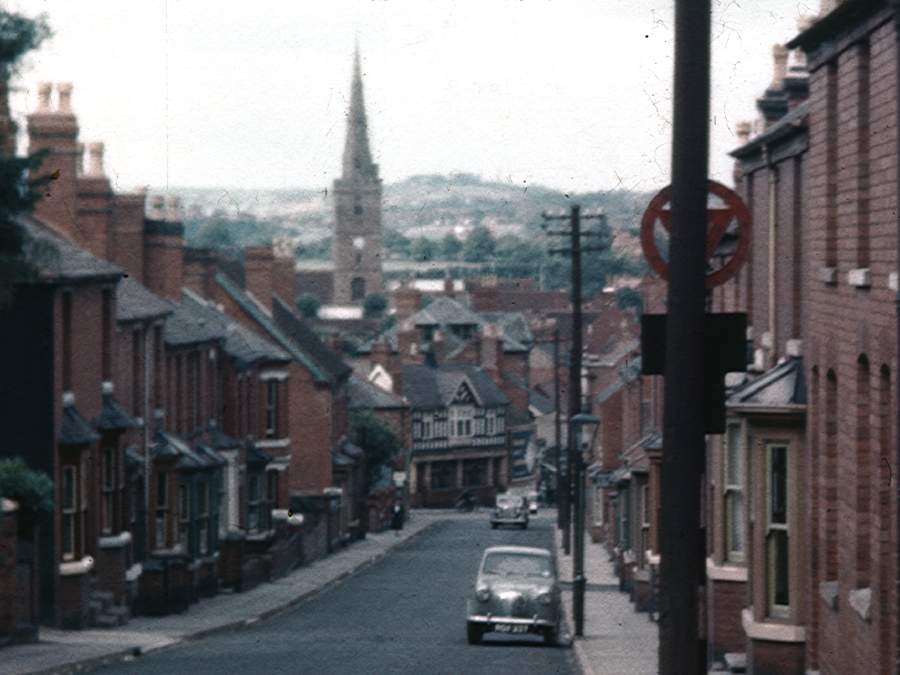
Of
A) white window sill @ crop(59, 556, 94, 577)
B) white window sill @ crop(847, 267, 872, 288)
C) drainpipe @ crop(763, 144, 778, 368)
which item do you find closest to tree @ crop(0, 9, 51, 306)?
white window sill @ crop(59, 556, 94, 577)

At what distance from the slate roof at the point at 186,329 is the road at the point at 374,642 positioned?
754 cm

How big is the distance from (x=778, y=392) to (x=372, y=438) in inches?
3170

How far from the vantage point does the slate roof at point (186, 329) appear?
183ft

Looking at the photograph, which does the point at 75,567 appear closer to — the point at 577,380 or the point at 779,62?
the point at 577,380

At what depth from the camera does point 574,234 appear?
56.2 m

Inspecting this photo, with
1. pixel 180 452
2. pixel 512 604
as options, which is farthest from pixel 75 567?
pixel 180 452

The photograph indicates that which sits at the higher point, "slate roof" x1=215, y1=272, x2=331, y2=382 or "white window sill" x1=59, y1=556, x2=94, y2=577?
"slate roof" x1=215, y1=272, x2=331, y2=382

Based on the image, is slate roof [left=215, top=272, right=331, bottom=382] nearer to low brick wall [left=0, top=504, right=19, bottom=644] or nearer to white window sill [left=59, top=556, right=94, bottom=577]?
white window sill [left=59, top=556, right=94, bottom=577]

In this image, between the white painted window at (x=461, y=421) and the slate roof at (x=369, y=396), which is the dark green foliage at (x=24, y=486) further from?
the white painted window at (x=461, y=421)

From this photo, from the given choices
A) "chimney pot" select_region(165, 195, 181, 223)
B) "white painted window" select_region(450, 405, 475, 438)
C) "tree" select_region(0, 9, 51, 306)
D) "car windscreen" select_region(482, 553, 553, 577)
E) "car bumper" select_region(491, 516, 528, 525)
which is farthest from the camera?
"white painted window" select_region(450, 405, 475, 438)

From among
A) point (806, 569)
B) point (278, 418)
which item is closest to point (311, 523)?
point (278, 418)

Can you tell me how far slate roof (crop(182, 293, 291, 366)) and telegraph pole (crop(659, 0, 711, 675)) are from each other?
5030 centimetres

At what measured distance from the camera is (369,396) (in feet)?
381

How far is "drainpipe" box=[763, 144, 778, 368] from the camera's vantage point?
31453 millimetres
